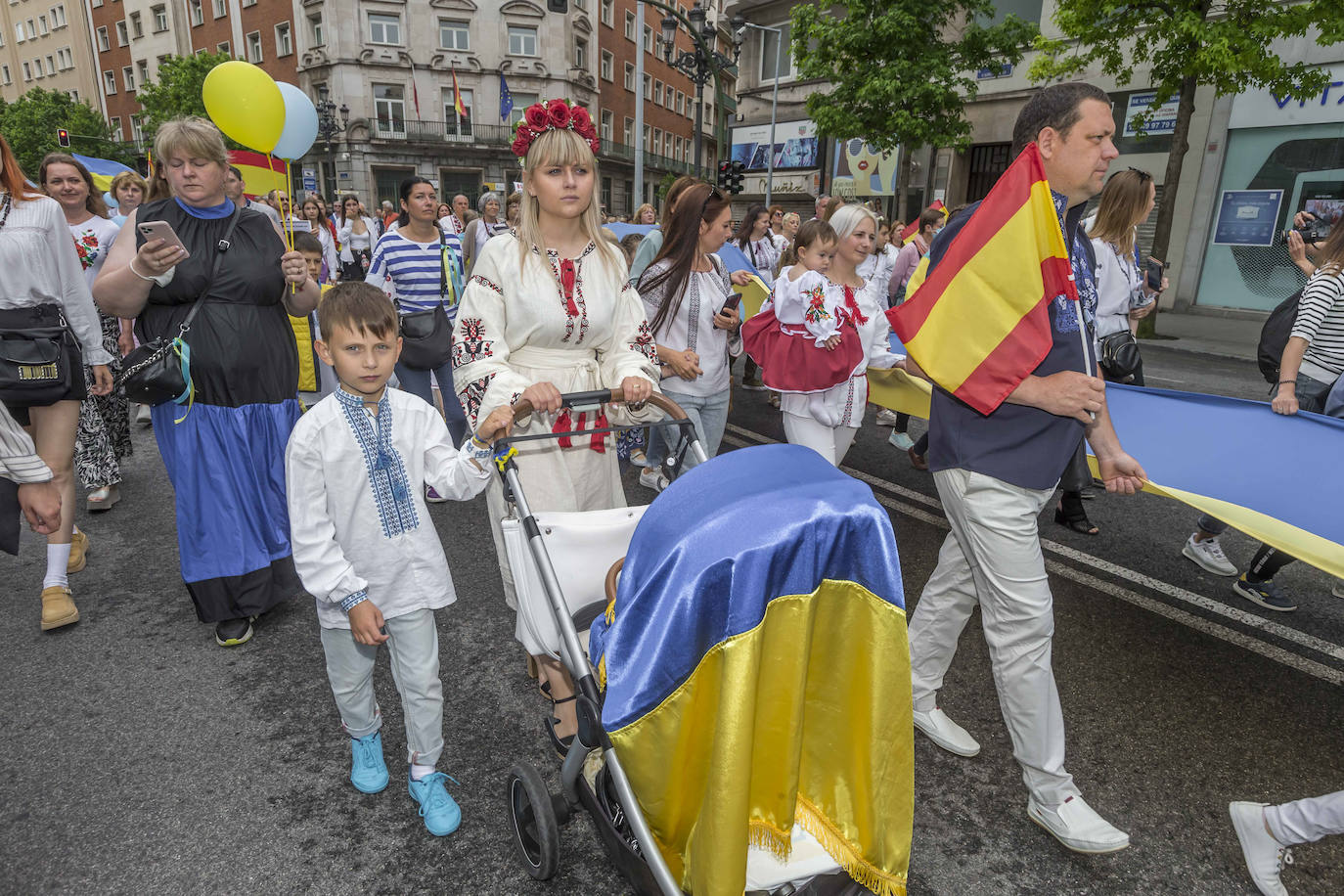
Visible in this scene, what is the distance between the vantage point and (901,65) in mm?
19891

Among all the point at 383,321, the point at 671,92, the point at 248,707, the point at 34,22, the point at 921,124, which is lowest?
the point at 248,707

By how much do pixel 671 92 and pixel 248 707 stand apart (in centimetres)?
6493

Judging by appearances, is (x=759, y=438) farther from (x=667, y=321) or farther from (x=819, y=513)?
(x=819, y=513)

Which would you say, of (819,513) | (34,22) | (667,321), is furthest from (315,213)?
(34,22)

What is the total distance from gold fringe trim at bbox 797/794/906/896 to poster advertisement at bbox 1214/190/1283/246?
21.6 meters

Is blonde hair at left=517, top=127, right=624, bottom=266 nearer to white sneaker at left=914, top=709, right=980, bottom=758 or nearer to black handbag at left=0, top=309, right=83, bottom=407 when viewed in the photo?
white sneaker at left=914, top=709, right=980, bottom=758

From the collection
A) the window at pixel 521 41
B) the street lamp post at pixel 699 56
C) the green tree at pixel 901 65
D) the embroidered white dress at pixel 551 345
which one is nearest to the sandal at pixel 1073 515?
the embroidered white dress at pixel 551 345

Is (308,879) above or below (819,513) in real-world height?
below

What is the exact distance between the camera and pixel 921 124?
65.9ft

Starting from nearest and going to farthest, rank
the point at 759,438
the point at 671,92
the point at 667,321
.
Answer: the point at 667,321 < the point at 759,438 < the point at 671,92

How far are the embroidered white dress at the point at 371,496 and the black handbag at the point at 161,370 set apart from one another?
129cm

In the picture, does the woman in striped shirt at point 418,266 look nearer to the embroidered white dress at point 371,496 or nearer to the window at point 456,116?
the embroidered white dress at point 371,496

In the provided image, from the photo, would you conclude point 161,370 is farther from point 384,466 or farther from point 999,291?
point 999,291

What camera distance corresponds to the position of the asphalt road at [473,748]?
243 cm
